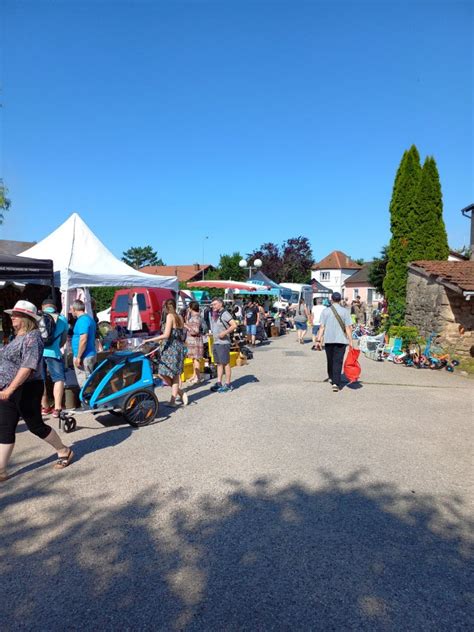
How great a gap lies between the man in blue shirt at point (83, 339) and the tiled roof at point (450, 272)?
10.2 meters

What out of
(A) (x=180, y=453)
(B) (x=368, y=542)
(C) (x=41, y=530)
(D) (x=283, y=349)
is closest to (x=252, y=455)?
(A) (x=180, y=453)

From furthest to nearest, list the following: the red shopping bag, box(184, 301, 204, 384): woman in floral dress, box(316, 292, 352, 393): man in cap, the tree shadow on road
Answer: box(184, 301, 204, 384): woman in floral dress → the red shopping bag → box(316, 292, 352, 393): man in cap → the tree shadow on road

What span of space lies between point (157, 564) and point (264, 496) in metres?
1.30

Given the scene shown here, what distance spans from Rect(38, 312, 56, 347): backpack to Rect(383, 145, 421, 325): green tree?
1367 centimetres

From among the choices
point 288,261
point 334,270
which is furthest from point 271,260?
point 334,270

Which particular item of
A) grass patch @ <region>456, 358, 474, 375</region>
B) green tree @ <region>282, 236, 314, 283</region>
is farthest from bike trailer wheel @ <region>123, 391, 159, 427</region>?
green tree @ <region>282, 236, 314, 283</region>

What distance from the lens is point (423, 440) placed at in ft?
18.8

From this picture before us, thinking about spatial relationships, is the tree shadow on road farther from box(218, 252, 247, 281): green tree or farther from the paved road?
box(218, 252, 247, 281): green tree

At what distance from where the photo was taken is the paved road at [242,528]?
8.48ft

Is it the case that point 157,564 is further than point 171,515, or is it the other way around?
point 171,515

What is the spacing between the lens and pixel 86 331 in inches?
266

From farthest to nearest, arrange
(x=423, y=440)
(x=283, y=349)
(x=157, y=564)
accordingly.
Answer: (x=283, y=349) → (x=423, y=440) → (x=157, y=564)

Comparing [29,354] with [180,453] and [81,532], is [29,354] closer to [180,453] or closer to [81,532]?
[81,532]

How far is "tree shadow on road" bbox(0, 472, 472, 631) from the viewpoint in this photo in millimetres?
2535
